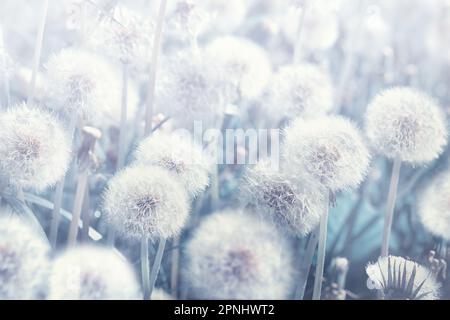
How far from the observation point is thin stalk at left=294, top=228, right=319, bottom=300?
0.49 meters

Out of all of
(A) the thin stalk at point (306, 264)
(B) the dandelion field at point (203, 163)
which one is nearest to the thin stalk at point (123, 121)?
(B) the dandelion field at point (203, 163)

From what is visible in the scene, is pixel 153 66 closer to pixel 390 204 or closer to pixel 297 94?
pixel 297 94

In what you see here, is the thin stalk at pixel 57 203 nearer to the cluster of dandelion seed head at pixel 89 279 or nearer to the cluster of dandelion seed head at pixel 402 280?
the cluster of dandelion seed head at pixel 89 279

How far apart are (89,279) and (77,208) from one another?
85 millimetres

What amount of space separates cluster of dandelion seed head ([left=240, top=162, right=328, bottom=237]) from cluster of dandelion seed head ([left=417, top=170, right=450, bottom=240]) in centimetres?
16

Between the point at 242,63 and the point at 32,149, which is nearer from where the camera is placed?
the point at 32,149

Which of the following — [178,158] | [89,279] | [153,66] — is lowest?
[89,279]

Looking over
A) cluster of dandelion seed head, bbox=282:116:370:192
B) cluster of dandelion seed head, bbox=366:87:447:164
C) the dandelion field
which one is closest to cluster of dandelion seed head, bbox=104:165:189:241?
the dandelion field

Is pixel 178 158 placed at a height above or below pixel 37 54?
below

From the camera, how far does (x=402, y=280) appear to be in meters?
0.45

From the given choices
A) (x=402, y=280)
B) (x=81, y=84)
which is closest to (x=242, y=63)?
(x=81, y=84)

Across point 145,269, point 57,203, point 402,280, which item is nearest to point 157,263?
point 145,269

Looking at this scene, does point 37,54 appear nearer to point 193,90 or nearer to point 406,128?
point 193,90

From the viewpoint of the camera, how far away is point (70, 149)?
0.47 meters
